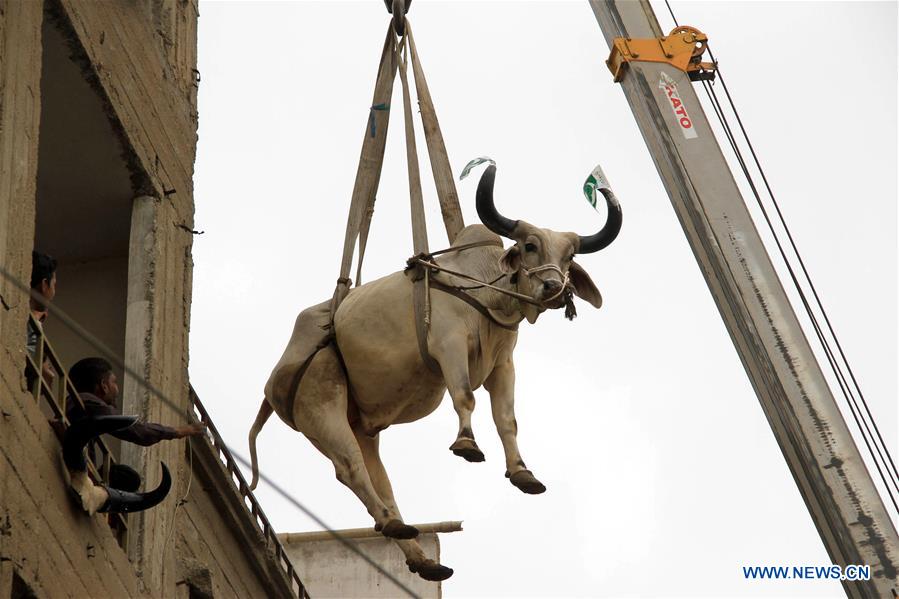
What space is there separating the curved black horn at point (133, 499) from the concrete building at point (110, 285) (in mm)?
172

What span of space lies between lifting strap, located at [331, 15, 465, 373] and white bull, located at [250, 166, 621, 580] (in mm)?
331

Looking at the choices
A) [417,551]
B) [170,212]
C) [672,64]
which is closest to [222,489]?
[170,212]

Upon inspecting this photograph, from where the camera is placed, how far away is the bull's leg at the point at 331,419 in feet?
50.0

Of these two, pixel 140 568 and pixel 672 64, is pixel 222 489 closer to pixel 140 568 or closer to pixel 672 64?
pixel 140 568

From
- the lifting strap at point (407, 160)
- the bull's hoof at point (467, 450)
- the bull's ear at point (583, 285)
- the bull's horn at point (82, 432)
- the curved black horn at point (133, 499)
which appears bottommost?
the bull's hoof at point (467, 450)

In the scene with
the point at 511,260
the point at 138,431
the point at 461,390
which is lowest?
the point at 461,390

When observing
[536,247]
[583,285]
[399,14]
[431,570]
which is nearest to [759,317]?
[583,285]

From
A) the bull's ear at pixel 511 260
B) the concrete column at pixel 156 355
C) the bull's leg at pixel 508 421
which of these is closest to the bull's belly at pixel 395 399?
the bull's leg at pixel 508 421

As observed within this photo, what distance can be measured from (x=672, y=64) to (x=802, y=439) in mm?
3858

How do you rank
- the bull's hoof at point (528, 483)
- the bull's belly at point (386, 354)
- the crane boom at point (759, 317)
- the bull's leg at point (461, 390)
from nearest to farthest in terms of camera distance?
the bull's leg at point (461, 390), the bull's hoof at point (528, 483), the crane boom at point (759, 317), the bull's belly at point (386, 354)

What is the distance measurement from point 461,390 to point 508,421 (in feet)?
1.90

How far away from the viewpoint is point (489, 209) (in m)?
14.9

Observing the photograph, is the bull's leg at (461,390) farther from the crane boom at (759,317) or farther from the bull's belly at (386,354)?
the crane boom at (759,317)

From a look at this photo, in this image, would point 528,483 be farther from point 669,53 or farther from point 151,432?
point 669,53
